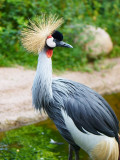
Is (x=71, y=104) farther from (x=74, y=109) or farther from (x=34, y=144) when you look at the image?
(x=34, y=144)

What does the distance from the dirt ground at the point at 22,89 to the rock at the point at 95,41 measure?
1.52 ft

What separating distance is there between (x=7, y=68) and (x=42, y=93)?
6.17 ft

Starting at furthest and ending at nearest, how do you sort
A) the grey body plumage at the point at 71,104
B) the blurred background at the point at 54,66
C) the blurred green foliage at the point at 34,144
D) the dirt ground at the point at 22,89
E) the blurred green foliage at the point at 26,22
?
the blurred green foliage at the point at 26,22
the dirt ground at the point at 22,89
the blurred background at the point at 54,66
the blurred green foliage at the point at 34,144
the grey body plumage at the point at 71,104

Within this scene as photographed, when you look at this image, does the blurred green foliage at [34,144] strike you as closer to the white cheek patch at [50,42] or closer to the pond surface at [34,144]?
the pond surface at [34,144]

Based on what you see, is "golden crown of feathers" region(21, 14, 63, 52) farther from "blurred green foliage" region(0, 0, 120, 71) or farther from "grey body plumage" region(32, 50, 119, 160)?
"blurred green foliage" region(0, 0, 120, 71)

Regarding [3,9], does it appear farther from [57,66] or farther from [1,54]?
[57,66]

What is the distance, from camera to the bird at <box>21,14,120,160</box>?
108 inches

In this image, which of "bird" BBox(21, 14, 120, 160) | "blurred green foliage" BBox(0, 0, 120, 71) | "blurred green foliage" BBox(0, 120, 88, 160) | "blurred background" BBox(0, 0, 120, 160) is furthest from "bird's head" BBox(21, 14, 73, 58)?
"blurred green foliage" BBox(0, 0, 120, 71)

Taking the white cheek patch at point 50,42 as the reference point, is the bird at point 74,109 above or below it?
below

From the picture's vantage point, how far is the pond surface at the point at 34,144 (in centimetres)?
321

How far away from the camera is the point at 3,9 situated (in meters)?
5.29

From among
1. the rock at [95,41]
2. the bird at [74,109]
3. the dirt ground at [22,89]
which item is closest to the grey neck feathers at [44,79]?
the bird at [74,109]

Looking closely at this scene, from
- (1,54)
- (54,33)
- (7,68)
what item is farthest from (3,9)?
(54,33)

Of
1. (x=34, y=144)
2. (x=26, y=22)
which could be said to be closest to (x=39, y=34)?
(x=34, y=144)
